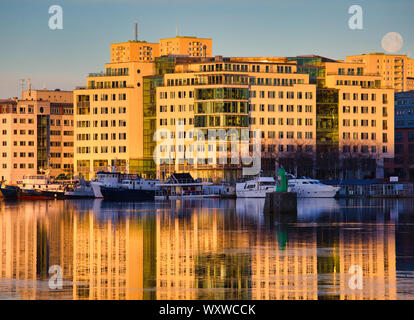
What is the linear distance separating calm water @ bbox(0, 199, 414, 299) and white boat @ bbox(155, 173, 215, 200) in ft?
253

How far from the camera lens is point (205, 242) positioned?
158 feet

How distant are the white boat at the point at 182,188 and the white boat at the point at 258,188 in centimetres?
706

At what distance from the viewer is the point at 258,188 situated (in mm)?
134375

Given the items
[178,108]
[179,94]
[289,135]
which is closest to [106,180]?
[178,108]

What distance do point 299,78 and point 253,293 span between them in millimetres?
150618

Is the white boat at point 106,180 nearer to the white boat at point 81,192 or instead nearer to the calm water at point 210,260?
the white boat at point 81,192

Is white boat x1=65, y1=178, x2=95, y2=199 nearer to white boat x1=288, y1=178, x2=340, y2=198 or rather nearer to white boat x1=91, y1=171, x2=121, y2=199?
white boat x1=91, y1=171, x2=121, y2=199

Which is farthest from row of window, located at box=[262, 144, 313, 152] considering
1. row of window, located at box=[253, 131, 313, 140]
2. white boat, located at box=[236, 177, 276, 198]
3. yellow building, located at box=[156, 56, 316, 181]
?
white boat, located at box=[236, 177, 276, 198]

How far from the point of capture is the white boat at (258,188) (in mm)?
133500

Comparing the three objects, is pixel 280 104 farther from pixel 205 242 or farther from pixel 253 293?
pixel 253 293

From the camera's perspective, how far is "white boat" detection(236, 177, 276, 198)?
13350cm

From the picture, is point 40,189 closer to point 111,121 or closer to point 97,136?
point 97,136

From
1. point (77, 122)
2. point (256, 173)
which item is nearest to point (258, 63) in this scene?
point (256, 173)

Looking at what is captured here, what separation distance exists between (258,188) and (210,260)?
3749 inches
